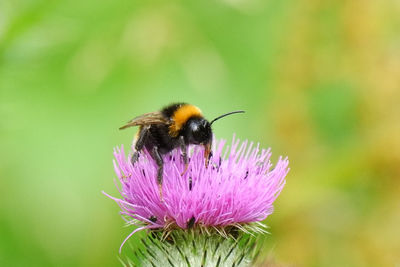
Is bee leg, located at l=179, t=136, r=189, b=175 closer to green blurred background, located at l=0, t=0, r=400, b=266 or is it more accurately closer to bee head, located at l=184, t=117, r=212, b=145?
bee head, located at l=184, t=117, r=212, b=145

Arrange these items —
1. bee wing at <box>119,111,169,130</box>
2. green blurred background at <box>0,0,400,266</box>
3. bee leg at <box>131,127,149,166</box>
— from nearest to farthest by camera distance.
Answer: bee wing at <box>119,111,169,130</box>, bee leg at <box>131,127,149,166</box>, green blurred background at <box>0,0,400,266</box>

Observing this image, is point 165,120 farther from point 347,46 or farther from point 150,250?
point 347,46

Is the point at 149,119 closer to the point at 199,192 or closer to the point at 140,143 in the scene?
the point at 140,143

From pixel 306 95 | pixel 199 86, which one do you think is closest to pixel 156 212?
pixel 199 86

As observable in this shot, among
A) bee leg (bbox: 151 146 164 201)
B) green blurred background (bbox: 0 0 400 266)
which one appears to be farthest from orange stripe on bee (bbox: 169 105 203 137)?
green blurred background (bbox: 0 0 400 266)

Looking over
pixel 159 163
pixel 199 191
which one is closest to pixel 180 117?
pixel 159 163

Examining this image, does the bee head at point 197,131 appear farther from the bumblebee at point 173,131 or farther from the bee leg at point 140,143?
the bee leg at point 140,143
